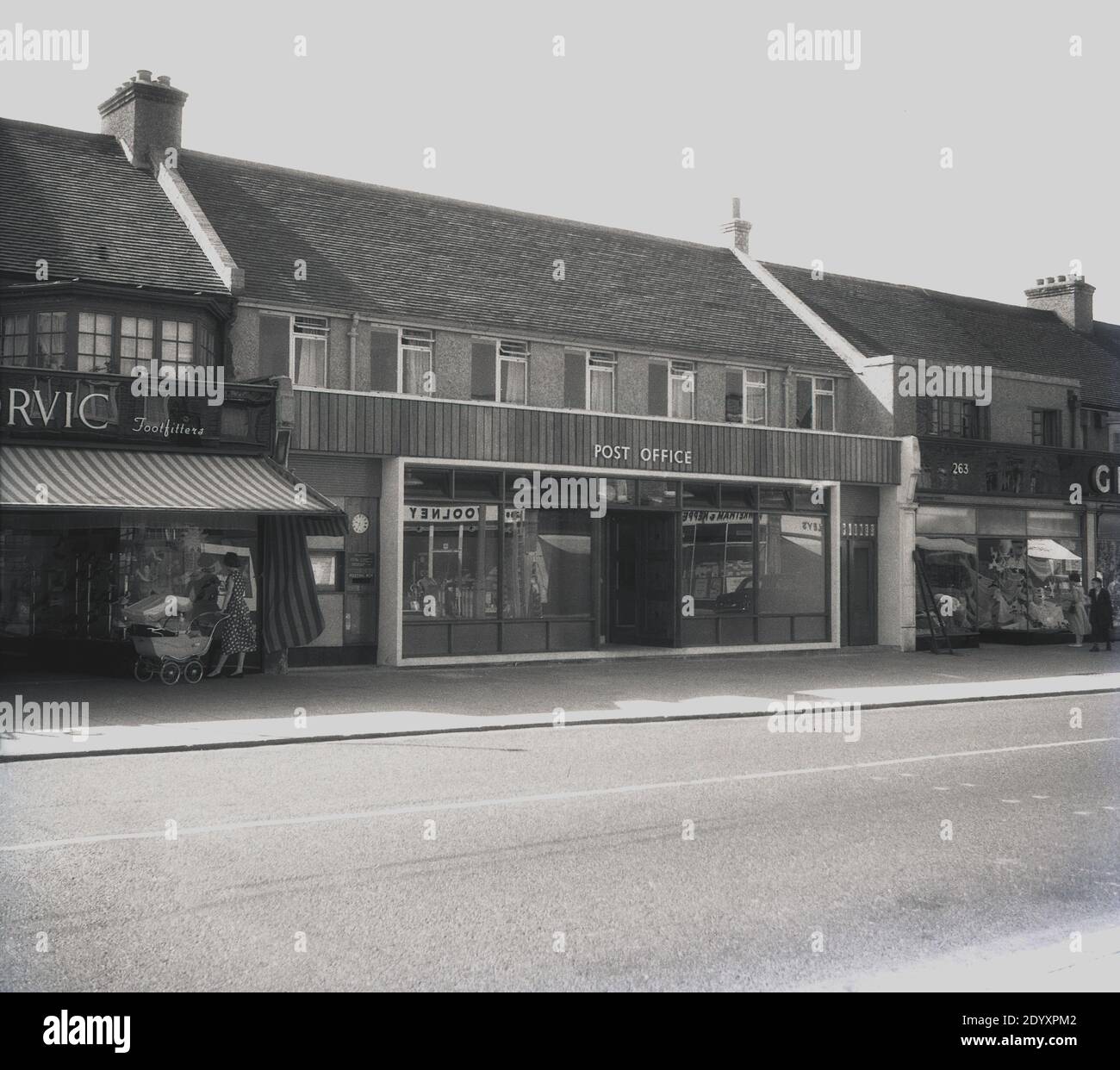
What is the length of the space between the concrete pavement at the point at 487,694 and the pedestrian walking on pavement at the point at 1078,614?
4781 mm

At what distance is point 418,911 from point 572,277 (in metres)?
21.2

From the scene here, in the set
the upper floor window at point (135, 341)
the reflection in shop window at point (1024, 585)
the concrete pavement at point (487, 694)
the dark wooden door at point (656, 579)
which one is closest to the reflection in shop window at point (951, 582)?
the reflection in shop window at point (1024, 585)

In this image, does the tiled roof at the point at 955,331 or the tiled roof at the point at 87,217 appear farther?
the tiled roof at the point at 955,331

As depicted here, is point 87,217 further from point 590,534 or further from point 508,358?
point 590,534

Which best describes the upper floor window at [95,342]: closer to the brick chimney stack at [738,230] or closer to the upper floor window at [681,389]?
the upper floor window at [681,389]

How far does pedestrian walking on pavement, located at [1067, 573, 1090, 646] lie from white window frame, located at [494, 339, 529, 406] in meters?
14.8

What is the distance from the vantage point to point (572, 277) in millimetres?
26297

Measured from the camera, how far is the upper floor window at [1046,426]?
3095cm

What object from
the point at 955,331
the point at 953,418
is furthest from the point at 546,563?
the point at 955,331

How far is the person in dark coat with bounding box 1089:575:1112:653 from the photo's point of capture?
2803 centimetres

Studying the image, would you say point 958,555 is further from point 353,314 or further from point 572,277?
point 353,314

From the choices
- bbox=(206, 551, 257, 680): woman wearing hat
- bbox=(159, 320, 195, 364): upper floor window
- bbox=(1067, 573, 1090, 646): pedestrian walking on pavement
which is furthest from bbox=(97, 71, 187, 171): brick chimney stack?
bbox=(1067, 573, 1090, 646): pedestrian walking on pavement
